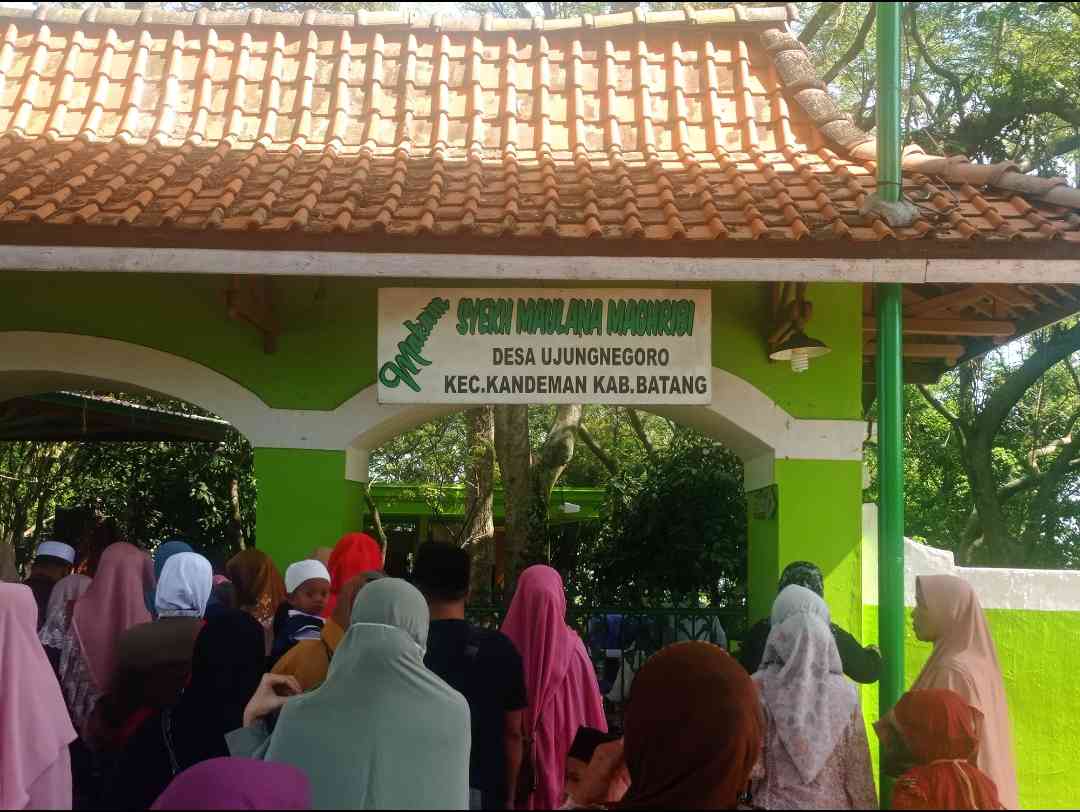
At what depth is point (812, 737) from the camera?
3857 millimetres

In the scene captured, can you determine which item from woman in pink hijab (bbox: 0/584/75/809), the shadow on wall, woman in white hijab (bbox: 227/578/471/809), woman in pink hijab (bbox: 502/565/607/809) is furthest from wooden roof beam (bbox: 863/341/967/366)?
woman in pink hijab (bbox: 0/584/75/809)

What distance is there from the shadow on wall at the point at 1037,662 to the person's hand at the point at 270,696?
3901 millimetres

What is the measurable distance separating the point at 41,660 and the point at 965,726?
321cm

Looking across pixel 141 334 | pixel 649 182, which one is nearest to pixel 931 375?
pixel 649 182

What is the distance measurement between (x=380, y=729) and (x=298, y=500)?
394 centimetres

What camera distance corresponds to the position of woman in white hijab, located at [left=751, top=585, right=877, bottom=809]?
3844 mm

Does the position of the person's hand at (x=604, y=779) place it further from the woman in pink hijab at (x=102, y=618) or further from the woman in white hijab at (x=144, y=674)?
the woman in pink hijab at (x=102, y=618)

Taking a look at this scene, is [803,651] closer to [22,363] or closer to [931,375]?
[22,363]

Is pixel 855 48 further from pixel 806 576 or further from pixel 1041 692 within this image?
pixel 806 576

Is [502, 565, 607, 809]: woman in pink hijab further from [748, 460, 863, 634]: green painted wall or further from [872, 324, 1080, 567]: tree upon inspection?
[872, 324, 1080, 567]: tree

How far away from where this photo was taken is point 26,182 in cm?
623

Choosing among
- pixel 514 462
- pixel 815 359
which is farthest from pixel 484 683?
pixel 514 462

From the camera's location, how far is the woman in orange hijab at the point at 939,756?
11.6ft

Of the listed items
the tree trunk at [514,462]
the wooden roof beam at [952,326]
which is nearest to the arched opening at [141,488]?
the tree trunk at [514,462]
